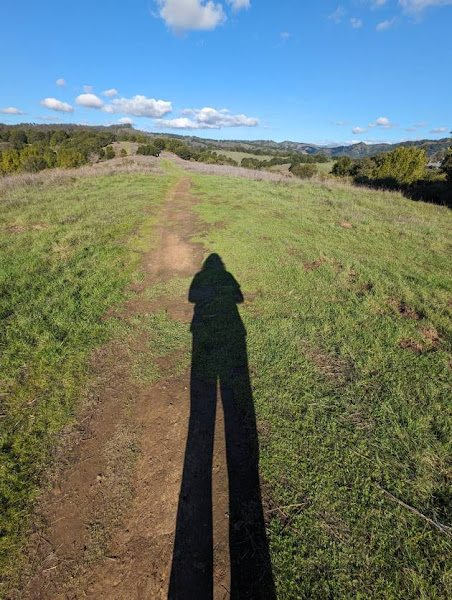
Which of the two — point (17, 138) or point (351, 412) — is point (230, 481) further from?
point (17, 138)

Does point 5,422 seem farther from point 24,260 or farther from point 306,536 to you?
point 24,260

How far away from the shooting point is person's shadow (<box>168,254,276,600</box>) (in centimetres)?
223

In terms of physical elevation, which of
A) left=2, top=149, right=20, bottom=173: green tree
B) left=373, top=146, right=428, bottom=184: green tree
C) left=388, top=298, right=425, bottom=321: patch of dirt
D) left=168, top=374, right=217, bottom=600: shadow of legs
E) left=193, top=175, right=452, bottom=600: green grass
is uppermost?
left=373, top=146, right=428, bottom=184: green tree

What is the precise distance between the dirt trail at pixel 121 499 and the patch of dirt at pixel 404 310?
442 centimetres

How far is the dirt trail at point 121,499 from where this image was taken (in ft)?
7.22

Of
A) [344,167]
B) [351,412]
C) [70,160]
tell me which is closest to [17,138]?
[70,160]

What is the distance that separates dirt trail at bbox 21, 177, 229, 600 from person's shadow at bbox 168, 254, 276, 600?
0.08 meters

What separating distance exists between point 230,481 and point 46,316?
430 centimetres

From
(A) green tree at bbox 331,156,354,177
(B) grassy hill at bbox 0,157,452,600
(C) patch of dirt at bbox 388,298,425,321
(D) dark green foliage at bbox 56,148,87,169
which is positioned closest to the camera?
(B) grassy hill at bbox 0,157,452,600

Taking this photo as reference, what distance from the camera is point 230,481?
286cm

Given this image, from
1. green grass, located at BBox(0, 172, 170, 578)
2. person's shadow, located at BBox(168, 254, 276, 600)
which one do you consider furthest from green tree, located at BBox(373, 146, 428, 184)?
person's shadow, located at BBox(168, 254, 276, 600)

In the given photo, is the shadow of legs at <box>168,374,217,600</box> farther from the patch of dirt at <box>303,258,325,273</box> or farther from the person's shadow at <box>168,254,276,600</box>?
the patch of dirt at <box>303,258,325,273</box>

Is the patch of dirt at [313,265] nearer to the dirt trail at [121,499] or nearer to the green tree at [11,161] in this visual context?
the dirt trail at [121,499]

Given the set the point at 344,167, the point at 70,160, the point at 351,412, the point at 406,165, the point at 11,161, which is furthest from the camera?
the point at 344,167
